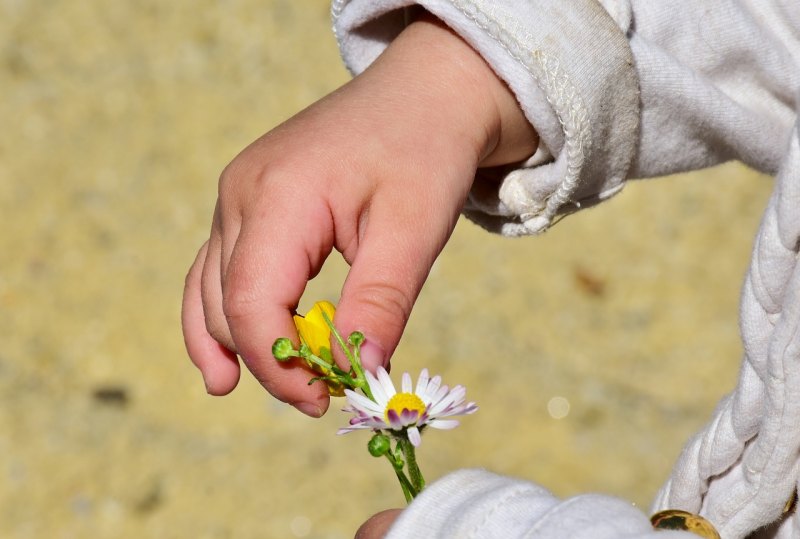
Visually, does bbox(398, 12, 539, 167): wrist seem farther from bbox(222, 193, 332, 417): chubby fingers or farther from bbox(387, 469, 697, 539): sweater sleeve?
bbox(387, 469, 697, 539): sweater sleeve

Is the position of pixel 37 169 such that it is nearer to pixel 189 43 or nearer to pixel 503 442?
pixel 189 43

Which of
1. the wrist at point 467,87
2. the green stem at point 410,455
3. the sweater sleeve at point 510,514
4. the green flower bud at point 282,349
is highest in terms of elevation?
the wrist at point 467,87

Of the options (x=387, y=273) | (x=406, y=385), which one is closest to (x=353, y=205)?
(x=387, y=273)

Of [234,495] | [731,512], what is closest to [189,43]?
[234,495]

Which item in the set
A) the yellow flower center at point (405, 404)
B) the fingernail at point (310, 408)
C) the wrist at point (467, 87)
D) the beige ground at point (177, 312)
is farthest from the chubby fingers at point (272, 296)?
the beige ground at point (177, 312)

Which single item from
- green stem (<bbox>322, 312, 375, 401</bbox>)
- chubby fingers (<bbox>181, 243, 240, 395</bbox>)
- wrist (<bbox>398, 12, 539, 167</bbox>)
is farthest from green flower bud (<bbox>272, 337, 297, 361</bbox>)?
wrist (<bbox>398, 12, 539, 167</bbox>)

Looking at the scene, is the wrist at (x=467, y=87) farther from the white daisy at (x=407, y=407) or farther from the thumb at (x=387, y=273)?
the white daisy at (x=407, y=407)

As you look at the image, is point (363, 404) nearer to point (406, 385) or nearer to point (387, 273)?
point (406, 385)
